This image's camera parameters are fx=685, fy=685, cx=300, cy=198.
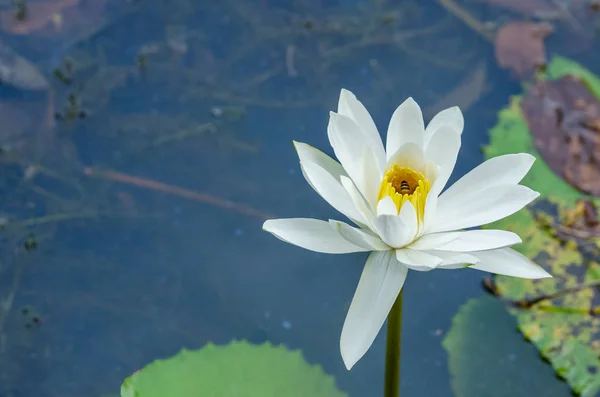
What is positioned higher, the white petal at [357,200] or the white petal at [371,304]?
the white petal at [357,200]

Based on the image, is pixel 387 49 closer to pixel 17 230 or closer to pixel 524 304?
pixel 524 304

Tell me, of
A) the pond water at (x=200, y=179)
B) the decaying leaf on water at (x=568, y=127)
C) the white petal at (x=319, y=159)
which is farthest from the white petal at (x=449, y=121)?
the decaying leaf on water at (x=568, y=127)

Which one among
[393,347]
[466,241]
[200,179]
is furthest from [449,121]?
[200,179]

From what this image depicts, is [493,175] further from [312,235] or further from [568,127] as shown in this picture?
[568,127]

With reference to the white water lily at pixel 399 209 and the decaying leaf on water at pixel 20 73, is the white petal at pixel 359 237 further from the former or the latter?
the decaying leaf on water at pixel 20 73

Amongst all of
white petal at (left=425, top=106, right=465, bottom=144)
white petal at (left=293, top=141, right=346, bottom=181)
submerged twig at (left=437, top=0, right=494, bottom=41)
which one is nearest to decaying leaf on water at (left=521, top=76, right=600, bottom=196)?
submerged twig at (left=437, top=0, right=494, bottom=41)
